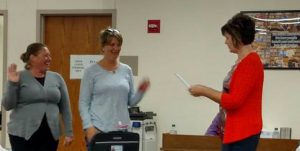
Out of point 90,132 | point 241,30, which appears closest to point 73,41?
point 90,132

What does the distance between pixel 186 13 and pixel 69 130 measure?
2.37m

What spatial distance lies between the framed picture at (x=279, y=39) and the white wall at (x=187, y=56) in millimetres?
90

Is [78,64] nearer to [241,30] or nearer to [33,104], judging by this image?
[33,104]

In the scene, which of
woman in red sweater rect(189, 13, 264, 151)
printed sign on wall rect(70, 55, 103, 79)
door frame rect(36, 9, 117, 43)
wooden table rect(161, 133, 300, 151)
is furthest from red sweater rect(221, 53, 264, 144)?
printed sign on wall rect(70, 55, 103, 79)

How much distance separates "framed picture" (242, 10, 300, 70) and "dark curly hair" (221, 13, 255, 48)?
3018 millimetres

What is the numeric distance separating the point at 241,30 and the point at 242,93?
30cm

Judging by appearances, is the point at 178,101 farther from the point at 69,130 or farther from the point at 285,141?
the point at 69,130

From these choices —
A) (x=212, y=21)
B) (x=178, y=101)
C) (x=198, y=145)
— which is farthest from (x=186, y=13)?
(x=198, y=145)

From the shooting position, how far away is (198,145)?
5.08 m

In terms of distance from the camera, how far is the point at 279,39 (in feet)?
17.2

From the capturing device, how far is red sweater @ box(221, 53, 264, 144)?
2.18m

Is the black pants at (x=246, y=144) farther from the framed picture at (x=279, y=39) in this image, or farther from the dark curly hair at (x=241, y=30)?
the framed picture at (x=279, y=39)

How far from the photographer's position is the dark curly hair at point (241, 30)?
88.7 inches

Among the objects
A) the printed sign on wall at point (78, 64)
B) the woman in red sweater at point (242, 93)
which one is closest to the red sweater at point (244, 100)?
the woman in red sweater at point (242, 93)
